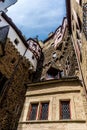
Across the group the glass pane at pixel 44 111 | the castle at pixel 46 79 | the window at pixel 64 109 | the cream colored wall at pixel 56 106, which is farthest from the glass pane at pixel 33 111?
the window at pixel 64 109

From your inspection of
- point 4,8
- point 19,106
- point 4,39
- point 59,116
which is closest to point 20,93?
point 19,106

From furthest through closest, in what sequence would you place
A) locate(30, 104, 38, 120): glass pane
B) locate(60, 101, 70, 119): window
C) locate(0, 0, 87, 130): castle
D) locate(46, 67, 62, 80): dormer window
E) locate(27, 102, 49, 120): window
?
locate(46, 67, 62, 80): dormer window → locate(30, 104, 38, 120): glass pane → locate(27, 102, 49, 120): window → locate(60, 101, 70, 119): window → locate(0, 0, 87, 130): castle

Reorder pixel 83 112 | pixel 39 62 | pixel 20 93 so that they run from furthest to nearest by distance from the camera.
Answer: pixel 39 62, pixel 20 93, pixel 83 112

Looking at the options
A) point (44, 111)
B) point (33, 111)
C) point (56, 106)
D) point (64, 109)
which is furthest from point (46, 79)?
point (64, 109)

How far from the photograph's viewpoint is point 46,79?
17.5 metres

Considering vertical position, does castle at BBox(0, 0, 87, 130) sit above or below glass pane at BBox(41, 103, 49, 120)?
above

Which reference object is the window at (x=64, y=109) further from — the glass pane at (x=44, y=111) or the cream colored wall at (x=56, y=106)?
the glass pane at (x=44, y=111)

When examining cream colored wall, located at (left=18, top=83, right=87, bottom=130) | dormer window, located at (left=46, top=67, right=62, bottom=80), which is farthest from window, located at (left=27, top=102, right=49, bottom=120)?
dormer window, located at (left=46, top=67, right=62, bottom=80)

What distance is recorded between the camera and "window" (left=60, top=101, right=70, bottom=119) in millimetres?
10242

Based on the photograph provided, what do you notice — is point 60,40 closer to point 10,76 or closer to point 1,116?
point 10,76

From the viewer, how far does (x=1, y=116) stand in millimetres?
14359

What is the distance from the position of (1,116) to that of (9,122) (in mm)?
931

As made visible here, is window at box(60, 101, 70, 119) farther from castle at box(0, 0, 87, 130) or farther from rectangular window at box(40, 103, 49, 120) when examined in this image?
rectangular window at box(40, 103, 49, 120)

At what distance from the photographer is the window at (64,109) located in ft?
33.6
